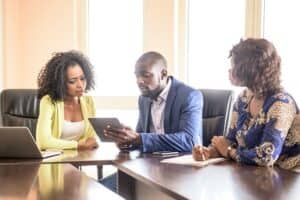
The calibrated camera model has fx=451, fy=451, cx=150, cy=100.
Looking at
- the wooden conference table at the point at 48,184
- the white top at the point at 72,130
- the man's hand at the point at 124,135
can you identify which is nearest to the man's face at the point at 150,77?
the man's hand at the point at 124,135

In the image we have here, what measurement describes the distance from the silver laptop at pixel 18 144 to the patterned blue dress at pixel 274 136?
1001 millimetres

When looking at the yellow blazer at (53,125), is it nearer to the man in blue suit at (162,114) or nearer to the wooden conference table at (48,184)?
the man in blue suit at (162,114)

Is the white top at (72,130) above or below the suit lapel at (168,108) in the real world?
below

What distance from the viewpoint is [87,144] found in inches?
103

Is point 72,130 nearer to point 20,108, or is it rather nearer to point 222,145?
point 20,108

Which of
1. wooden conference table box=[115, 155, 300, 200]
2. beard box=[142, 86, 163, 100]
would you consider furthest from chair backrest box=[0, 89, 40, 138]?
wooden conference table box=[115, 155, 300, 200]

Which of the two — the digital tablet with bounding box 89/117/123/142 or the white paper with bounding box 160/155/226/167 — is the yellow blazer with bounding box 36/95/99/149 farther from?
the white paper with bounding box 160/155/226/167

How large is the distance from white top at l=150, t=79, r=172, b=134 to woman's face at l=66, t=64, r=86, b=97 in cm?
47

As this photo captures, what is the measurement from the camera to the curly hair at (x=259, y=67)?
2.06m

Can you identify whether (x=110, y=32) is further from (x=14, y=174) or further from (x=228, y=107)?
(x=14, y=174)

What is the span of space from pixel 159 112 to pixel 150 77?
239mm

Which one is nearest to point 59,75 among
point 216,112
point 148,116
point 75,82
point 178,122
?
point 75,82

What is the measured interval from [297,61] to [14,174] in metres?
2.26

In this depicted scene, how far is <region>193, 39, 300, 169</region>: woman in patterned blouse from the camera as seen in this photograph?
1933mm
